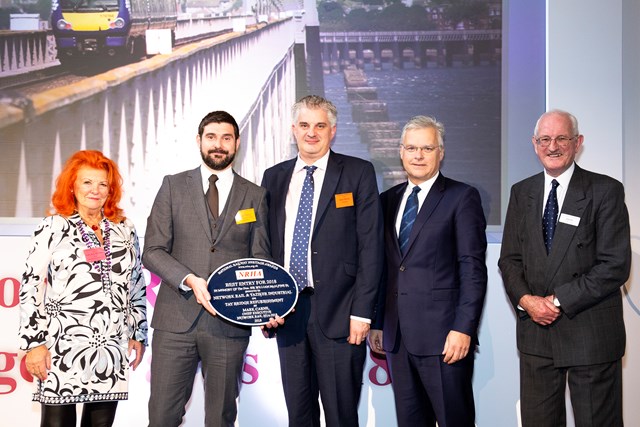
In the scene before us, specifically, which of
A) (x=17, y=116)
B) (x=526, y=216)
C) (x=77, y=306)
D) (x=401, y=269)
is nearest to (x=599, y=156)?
(x=526, y=216)

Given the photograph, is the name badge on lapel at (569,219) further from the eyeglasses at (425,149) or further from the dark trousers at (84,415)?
the dark trousers at (84,415)

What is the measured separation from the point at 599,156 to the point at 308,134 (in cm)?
204

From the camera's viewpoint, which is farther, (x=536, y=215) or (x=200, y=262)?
(x=536, y=215)

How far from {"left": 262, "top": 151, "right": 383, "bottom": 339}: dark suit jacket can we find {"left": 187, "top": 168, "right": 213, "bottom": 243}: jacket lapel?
14.5 inches

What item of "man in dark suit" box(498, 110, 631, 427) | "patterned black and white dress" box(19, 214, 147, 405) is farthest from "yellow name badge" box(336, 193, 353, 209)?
"patterned black and white dress" box(19, 214, 147, 405)

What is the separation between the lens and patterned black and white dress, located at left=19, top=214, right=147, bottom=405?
3.05m

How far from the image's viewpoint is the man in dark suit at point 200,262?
10.5 ft

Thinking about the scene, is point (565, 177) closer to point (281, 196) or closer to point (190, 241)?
point (281, 196)

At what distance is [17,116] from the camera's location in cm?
454

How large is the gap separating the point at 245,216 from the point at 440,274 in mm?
1018

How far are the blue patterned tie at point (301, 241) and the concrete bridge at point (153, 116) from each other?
50.0 inches

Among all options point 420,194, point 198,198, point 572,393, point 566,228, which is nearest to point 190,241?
point 198,198

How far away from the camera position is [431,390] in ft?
10.5

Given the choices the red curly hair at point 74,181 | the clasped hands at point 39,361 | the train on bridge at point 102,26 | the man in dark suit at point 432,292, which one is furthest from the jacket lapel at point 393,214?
the train on bridge at point 102,26
